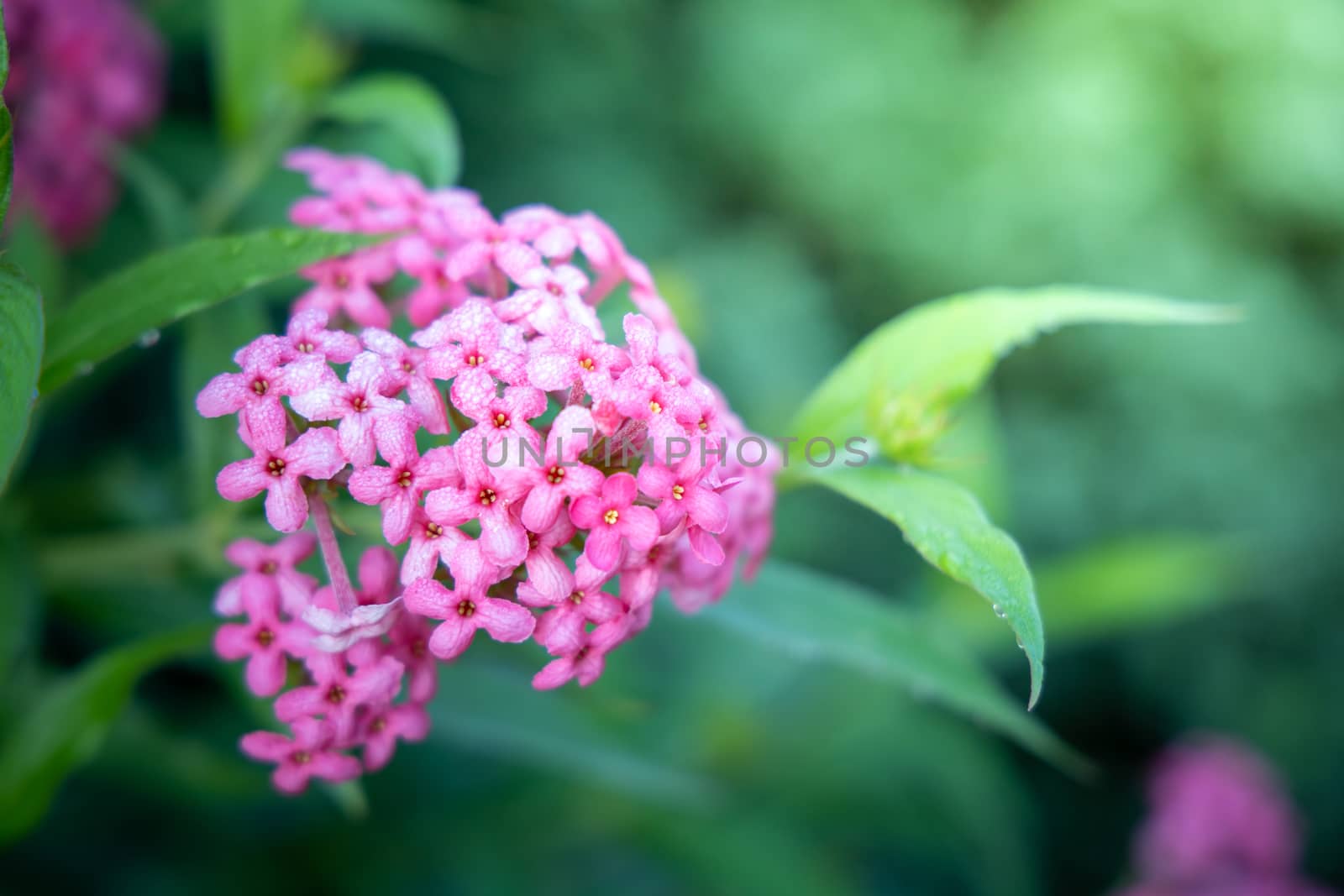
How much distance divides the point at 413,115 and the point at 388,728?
3.57 feet

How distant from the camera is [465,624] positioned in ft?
3.93

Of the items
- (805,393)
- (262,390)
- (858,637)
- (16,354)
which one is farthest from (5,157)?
(805,393)

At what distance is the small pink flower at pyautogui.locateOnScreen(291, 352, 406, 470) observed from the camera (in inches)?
46.9

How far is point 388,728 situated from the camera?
135cm

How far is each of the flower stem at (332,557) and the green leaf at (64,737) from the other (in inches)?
16.0

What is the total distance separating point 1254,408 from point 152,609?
178 inches

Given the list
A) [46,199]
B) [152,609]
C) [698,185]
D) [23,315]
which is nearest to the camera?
[23,315]


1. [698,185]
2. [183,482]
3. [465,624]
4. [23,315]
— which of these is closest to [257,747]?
[465,624]

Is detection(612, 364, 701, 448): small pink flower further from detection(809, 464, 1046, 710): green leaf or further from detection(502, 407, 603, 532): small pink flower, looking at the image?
detection(809, 464, 1046, 710): green leaf

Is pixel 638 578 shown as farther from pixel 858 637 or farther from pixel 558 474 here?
pixel 858 637

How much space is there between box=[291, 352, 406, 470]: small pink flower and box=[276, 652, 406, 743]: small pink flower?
0.24 meters

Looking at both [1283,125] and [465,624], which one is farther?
[1283,125]

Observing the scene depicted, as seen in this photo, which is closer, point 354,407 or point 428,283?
point 354,407

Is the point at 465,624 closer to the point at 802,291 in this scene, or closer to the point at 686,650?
the point at 686,650
